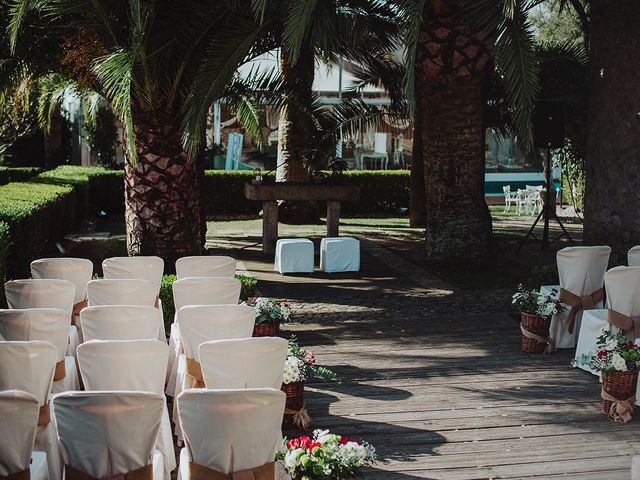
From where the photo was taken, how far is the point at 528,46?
36.2ft

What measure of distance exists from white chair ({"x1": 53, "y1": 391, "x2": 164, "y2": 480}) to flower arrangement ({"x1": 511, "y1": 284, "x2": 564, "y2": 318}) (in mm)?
5500

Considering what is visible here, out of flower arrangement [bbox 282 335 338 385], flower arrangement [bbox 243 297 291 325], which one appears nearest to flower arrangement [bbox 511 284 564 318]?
flower arrangement [bbox 243 297 291 325]

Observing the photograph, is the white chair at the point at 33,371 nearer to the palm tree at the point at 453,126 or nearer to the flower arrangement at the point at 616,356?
the flower arrangement at the point at 616,356

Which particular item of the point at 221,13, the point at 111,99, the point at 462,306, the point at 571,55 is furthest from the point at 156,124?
the point at 571,55

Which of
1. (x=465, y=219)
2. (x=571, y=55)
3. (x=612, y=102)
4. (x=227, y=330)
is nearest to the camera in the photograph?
(x=227, y=330)

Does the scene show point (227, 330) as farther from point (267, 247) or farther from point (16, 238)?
point (267, 247)

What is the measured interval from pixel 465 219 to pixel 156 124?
516 centimetres

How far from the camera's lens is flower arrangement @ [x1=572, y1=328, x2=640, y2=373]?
7.30 metres

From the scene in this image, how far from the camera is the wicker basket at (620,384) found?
7.34 meters

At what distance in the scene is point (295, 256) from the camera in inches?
584

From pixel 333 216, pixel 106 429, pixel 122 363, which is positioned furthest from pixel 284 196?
pixel 106 429

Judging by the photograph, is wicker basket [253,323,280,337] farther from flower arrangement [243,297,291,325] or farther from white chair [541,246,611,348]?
→ white chair [541,246,611,348]

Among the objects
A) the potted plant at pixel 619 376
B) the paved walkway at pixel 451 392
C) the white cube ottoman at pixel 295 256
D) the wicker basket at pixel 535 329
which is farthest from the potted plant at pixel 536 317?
the white cube ottoman at pixel 295 256

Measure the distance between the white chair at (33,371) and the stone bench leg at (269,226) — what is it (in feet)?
37.0
